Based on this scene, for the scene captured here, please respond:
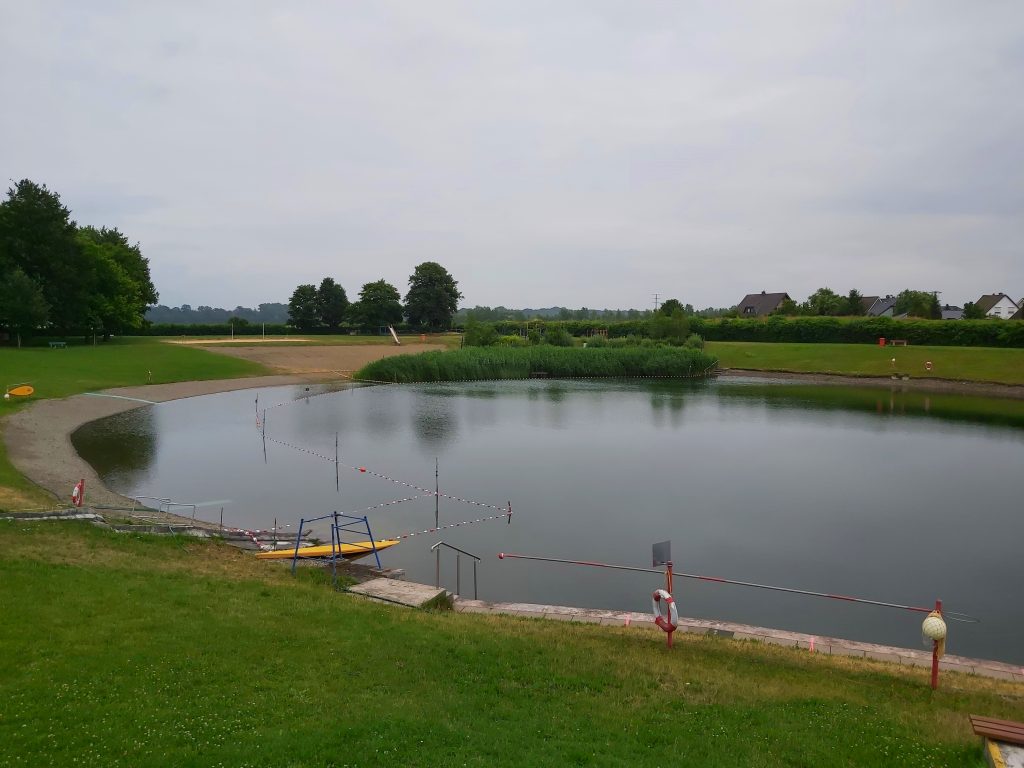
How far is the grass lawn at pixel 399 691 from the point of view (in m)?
6.39

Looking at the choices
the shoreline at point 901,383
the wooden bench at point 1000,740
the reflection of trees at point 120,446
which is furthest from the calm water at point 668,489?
the shoreline at point 901,383

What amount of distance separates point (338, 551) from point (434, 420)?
20.3 metres

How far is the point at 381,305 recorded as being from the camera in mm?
97875

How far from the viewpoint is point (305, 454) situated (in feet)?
88.2

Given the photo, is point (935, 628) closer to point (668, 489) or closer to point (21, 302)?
point (668, 489)

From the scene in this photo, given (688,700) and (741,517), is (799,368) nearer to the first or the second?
(741,517)

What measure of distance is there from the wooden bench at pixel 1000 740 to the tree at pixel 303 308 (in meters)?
97.6

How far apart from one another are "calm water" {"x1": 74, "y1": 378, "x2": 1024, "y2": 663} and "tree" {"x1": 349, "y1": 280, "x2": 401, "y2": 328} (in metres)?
57.4

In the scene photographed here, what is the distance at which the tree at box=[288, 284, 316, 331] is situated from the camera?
98.5 metres

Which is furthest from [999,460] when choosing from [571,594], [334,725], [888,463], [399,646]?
[334,725]

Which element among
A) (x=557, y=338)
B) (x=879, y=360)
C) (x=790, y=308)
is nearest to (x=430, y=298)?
(x=557, y=338)

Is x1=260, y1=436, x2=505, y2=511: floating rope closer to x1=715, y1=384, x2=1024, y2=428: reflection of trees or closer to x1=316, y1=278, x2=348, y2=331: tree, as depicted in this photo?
x1=715, y1=384, x2=1024, y2=428: reflection of trees

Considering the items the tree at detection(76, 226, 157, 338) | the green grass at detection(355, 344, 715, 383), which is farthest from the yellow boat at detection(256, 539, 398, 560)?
the tree at detection(76, 226, 157, 338)

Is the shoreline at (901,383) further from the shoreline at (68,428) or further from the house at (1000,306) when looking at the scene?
the house at (1000,306)
